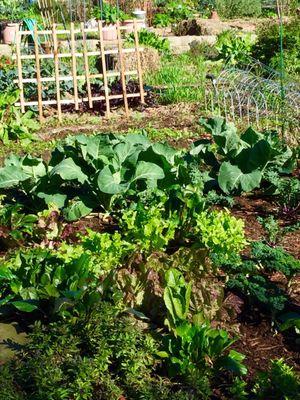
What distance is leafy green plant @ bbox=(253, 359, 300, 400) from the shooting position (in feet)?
12.4

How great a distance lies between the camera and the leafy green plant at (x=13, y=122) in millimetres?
9992

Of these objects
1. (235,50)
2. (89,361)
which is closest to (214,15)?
(235,50)

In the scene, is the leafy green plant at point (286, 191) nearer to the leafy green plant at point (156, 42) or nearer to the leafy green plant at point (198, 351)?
the leafy green plant at point (198, 351)

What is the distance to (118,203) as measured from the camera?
6367 mm

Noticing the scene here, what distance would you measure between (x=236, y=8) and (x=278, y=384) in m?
21.0

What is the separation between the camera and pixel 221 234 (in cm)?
520

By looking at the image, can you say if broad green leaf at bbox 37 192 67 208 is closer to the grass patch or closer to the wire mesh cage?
the wire mesh cage

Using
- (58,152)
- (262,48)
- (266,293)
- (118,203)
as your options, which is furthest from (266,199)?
(262,48)

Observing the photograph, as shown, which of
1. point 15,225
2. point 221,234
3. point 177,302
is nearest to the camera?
point 177,302

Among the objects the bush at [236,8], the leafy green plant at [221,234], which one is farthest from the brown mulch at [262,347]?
A: the bush at [236,8]

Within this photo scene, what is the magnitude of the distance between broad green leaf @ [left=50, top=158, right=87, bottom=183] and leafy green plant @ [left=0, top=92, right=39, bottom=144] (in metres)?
3.84

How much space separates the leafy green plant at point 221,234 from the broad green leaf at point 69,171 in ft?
3.97

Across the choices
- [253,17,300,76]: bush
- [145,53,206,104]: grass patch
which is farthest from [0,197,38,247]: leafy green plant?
Answer: [253,17,300,76]: bush

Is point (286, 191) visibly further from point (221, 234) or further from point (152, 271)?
point (152, 271)
